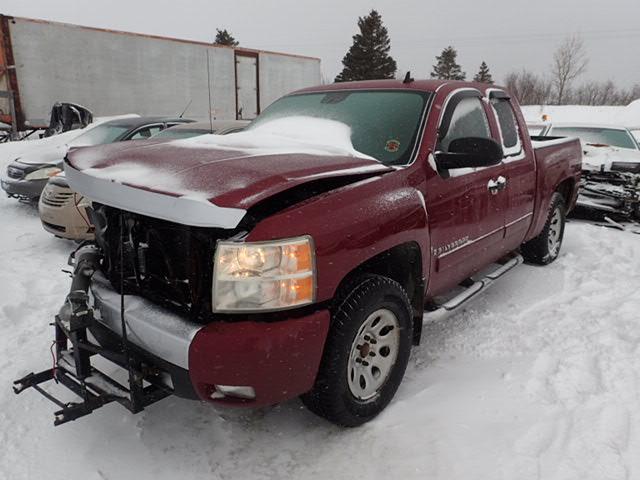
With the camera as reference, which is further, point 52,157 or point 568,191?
point 52,157

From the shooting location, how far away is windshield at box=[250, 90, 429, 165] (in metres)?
3.03

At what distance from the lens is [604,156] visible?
25.7 feet

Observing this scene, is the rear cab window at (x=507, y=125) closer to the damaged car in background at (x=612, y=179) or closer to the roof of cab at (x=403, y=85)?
the roof of cab at (x=403, y=85)

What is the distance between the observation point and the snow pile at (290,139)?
2.83 metres

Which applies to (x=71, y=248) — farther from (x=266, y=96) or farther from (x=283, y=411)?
(x=266, y=96)

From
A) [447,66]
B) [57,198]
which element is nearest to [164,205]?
[57,198]

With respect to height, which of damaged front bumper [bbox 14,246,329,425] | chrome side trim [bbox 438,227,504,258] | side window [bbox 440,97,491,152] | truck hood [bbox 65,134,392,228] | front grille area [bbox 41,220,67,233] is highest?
side window [bbox 440,97,491,152]

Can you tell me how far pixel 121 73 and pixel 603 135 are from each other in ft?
44.0

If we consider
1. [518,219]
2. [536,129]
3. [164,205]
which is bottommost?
[518,219]

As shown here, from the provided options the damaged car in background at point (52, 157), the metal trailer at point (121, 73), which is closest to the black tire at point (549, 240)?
the damaged car in background at point (52, 157)

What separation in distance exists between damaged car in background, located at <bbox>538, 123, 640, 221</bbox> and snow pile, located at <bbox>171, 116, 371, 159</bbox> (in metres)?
4.10

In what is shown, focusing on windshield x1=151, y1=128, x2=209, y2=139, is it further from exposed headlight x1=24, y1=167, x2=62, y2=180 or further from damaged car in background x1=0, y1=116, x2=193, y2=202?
exposed headlight x1=24, y1=167, x2=62, y2=180

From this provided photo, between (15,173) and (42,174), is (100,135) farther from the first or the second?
(15,173)

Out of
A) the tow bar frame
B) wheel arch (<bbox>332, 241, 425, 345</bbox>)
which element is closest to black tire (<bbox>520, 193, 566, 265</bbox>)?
wheel arch (<bbox>332, 241, 425, 345</bbox>)
